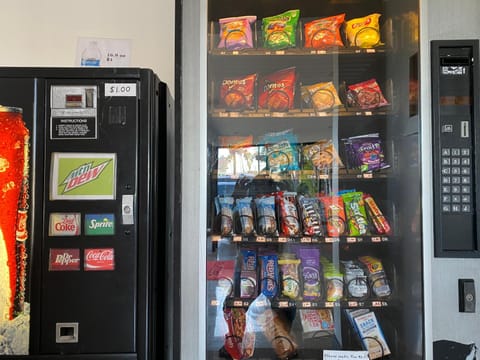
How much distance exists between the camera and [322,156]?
159cm

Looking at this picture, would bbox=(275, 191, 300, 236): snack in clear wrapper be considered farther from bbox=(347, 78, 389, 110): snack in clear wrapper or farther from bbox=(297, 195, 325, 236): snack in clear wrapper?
bbox=(347, 78, 389, 110): snack in clear wrapper

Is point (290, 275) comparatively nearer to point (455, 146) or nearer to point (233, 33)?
point (455, 146)

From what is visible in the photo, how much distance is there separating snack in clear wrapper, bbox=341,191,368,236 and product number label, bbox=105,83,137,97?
964 mm

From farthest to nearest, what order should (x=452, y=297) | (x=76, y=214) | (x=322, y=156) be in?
(x=322, y=156)
(x=76, y=214)
(x=452, y=297)

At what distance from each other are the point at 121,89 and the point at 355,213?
1.06 meters

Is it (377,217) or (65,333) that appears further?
(377,217)

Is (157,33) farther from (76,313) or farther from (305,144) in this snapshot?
(76,313)

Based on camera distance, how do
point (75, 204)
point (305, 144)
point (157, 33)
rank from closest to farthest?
point (75, 204) → point (305, 144) → point (157, 33)

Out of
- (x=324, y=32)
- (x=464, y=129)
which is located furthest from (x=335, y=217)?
(x=324, y=32)

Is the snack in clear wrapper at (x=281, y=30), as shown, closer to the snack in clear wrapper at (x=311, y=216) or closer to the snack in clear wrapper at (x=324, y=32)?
the snack in clear wrapper at (x=324, y=32)

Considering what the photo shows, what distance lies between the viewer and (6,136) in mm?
1301

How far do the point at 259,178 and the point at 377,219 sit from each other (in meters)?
0.52

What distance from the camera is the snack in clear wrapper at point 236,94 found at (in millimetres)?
1543

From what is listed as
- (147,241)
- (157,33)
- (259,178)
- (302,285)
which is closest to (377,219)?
(302,285)
